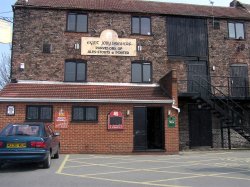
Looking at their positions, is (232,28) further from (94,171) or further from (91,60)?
(94,171)

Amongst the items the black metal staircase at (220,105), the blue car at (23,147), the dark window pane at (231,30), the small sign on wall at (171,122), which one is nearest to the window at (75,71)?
the small sign on wall at (171,122)

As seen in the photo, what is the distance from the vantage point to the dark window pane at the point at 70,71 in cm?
2028

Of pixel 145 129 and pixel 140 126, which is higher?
pixel 140 126

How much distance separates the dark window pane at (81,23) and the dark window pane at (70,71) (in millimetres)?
2120

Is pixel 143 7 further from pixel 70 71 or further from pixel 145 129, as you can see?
pixel 145 129

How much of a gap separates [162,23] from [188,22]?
1.76m

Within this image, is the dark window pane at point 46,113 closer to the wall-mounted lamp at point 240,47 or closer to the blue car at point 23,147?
the blue car at point 23,147

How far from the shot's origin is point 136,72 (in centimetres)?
2102

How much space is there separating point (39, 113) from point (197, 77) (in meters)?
9.86

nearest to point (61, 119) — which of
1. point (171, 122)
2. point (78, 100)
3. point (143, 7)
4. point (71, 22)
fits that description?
Answer: point (78, 100)

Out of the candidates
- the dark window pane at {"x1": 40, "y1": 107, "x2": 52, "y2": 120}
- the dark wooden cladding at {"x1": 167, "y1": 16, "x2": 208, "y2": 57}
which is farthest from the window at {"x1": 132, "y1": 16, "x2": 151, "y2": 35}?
the dark window pane at {"x1": 40, "y1": 107, "x2": 52, "y2": 120}

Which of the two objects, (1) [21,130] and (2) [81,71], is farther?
(2) [81,71]

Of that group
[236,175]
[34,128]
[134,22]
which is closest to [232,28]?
[134,22]

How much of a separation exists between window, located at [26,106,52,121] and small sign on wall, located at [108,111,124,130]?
9.80ft
